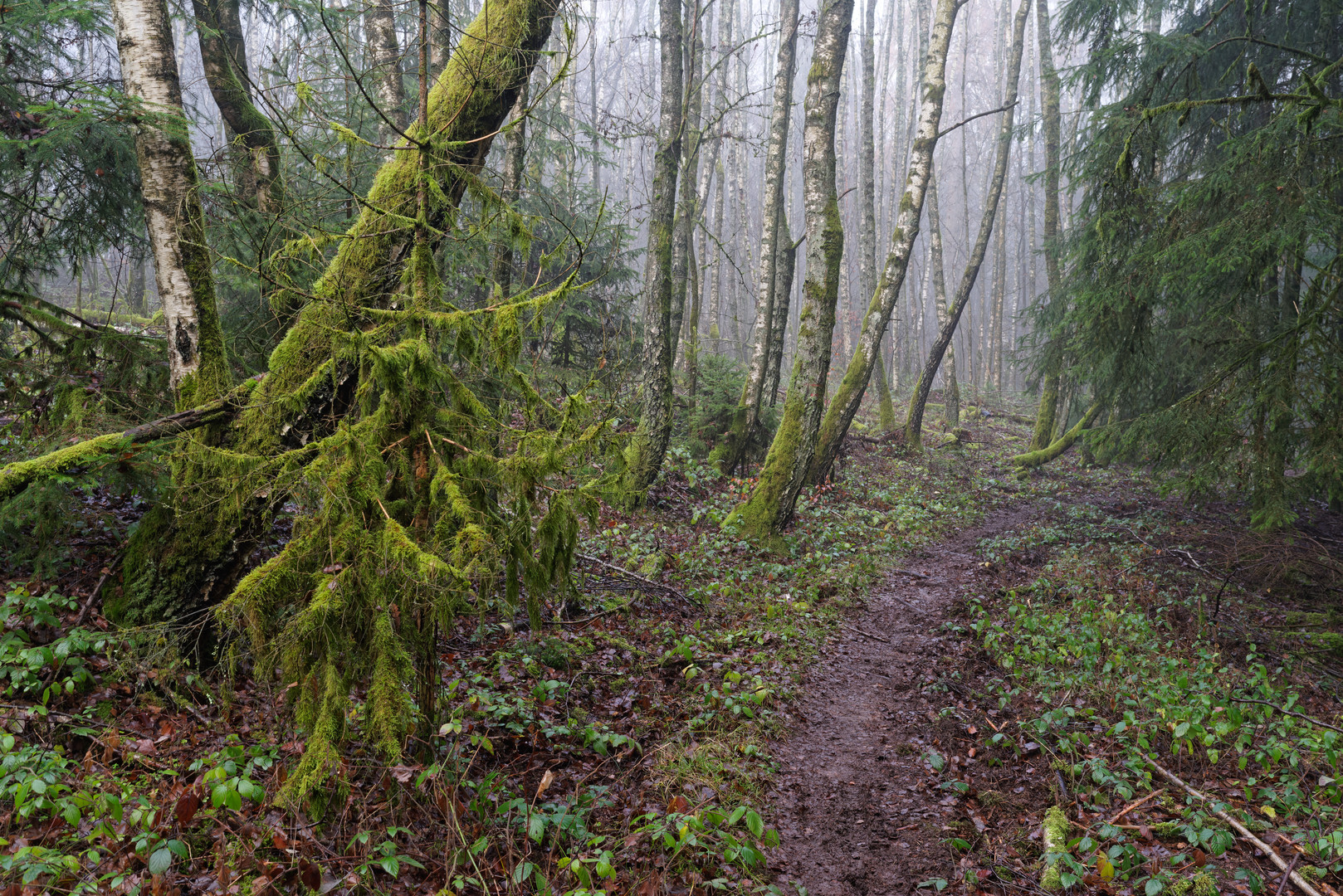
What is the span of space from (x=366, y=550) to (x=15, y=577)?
126 inches

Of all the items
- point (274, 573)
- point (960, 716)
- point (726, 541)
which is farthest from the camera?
point (726, 541)

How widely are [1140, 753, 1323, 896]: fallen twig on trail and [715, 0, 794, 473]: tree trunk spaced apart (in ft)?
26.6

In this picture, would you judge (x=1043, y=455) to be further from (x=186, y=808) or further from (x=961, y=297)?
(x=186, y=808)

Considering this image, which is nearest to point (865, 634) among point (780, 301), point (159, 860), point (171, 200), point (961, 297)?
point (159, 860)

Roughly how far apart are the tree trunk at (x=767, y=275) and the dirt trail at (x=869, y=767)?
505 cm

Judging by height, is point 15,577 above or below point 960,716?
above

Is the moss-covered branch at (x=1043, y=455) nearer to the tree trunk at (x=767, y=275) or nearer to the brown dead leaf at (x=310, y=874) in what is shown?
the tree trunk at (x=767, y=275)

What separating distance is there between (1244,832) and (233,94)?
1061 cm

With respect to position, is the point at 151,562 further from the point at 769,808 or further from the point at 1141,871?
the point at 1141,871

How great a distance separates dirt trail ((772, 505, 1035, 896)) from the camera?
3.67 metres

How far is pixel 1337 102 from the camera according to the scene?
18.1 feet

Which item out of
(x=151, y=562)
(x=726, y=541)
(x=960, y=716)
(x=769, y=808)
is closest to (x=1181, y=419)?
(x=960, y=716)

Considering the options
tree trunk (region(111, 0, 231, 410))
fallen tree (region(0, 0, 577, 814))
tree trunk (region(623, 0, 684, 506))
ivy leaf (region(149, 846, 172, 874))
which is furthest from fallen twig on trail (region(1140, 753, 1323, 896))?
tree trunk (region(111, 0, 231, 410))

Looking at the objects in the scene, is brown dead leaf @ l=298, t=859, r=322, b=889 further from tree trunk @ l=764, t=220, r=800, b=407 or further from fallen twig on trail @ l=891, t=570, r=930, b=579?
tree trunk @ l=764, t=220, r=800, b=407
